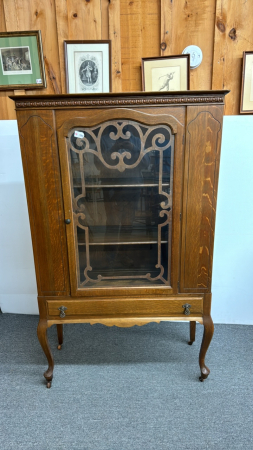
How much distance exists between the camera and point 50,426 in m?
1.09

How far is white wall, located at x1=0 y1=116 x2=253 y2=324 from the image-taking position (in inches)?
59.6

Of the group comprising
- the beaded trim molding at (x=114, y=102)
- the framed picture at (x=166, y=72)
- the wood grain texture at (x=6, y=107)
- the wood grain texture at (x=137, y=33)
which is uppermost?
the wood grain texture at (x=137, y=33)

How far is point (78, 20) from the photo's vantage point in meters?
1.41

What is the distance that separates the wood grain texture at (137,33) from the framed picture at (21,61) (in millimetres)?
489

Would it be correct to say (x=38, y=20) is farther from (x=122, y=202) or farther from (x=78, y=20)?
(x=122, y=202)

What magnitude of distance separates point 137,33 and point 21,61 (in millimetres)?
696

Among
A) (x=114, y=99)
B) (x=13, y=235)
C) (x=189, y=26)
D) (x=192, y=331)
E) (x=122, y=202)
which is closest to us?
(x=114, y=99)

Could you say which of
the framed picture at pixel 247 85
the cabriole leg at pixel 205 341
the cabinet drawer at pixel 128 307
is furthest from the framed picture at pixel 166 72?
Result: the cabriole leg at pixel 205 341

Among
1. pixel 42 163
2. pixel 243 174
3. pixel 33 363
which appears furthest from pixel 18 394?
pixel 243 174

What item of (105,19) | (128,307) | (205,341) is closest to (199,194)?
(128,307)

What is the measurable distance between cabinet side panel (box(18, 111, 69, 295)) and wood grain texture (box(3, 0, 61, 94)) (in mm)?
723

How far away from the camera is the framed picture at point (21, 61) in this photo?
4.73 feet

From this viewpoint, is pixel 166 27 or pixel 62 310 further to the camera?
pixel 166 27

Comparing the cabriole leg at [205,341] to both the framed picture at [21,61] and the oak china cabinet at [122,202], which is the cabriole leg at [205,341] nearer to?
the oak china cabinet at [122,202]
